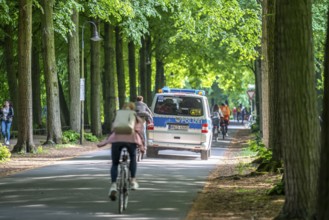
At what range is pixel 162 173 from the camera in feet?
60.4

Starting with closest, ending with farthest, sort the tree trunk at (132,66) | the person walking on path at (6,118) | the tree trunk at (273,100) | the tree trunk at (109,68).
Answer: the tree trunk at (273,100) < the person walking on path at (6,118) < the tree trunk at (109,68) < the tree trunk at (132,66)

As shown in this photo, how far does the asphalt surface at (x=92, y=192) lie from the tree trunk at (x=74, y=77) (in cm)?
1075

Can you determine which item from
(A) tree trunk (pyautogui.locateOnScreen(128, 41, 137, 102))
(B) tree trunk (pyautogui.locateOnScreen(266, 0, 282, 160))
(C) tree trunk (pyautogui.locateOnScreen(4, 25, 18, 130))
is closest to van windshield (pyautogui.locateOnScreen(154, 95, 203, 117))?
(B) tree trunk (pyautogui.locateOnScreen(266, 0, 282, 160))

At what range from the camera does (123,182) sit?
11.6 meters

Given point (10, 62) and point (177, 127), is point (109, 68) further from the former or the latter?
point (177, 127)

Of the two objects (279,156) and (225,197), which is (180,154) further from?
(225,197)

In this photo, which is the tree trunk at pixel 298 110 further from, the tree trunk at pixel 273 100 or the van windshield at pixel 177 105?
the van windshield at pixel 177 105

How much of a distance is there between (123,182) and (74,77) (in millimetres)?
21464

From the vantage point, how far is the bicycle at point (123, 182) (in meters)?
11.4

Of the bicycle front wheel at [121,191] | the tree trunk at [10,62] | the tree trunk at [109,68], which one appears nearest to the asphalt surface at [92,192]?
the bicycle front wheel at [121,191]

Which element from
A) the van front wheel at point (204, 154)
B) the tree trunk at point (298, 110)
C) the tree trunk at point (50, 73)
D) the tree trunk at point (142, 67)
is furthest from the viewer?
the tree trunk at point (142, 67)

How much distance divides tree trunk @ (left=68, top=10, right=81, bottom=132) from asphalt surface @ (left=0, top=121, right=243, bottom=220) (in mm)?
10752

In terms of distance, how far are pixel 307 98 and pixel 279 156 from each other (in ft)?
25.4

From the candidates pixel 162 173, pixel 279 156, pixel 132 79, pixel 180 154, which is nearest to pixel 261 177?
pixel 279 156
